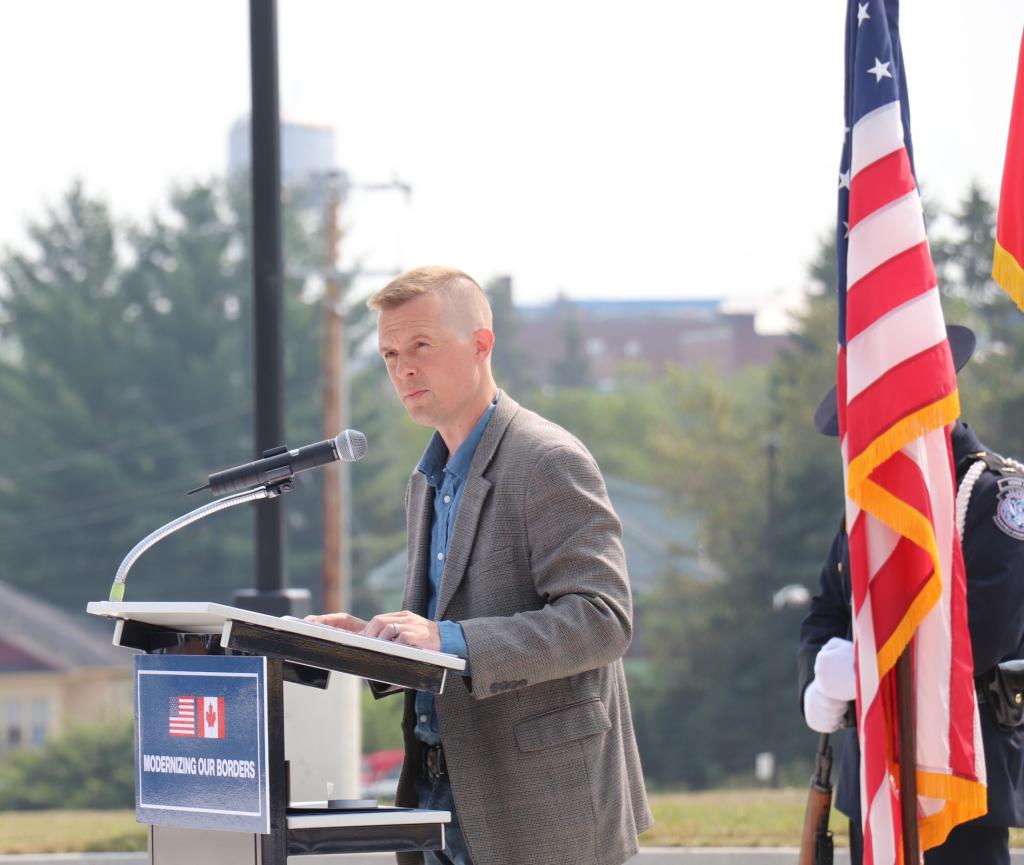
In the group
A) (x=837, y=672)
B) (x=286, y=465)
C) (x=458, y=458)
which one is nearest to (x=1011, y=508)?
(x=837, y=672)

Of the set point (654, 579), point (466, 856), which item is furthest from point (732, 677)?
point (466, 856)

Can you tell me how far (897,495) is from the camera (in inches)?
135

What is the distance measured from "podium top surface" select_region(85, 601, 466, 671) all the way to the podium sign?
71mm

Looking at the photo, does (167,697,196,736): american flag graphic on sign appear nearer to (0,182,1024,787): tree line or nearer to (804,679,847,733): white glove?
(804,679,847,733): white glove

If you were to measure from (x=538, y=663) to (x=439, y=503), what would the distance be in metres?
0.61

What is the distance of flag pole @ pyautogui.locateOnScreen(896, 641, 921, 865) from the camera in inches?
131

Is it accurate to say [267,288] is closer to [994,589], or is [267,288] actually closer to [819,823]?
[819,823]

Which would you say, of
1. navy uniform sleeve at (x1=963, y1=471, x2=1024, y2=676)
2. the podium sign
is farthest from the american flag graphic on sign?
navy uniform sleeve at (x1=963, y1=471, x2=1024, y2=676)

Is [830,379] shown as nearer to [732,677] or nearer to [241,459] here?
[732,677]

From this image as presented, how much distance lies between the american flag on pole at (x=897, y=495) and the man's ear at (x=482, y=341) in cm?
84

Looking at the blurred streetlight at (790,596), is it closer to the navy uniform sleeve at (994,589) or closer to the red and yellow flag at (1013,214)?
the red and yellow flag at (1013,214)

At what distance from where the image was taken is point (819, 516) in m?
51.1

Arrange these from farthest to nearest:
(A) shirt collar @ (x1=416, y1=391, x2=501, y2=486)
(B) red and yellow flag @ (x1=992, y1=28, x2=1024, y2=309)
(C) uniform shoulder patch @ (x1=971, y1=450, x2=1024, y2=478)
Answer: (B) red and yellow flag @ (x1=992, y1=28, x2=1024, y2=309) < (C) uniform shoulder patch @ (x1=971, y1=450, x2=1024, y2=478) < (A) shirt collar @ (x1=416, y1=391, x2=501, y2=486)

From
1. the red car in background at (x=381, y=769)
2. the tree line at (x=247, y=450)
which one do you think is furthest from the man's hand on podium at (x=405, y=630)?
the tree line at (x=247, y=450)
